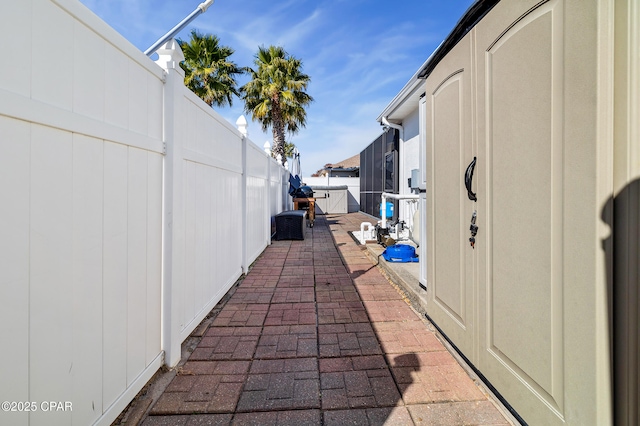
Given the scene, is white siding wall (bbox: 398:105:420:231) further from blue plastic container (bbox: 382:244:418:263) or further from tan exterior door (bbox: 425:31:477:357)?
tan exterior door (bbox: 425:31:477:357)

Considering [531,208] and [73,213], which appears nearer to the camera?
[73,213]

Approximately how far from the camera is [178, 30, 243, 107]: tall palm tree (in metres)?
11.5

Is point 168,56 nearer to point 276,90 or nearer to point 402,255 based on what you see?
point 402,255

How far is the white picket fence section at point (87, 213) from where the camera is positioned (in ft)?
3.38

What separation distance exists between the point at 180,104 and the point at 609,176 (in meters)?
2.43

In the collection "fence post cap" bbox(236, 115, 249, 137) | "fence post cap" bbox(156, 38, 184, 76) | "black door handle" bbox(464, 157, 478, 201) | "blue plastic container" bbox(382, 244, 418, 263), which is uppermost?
"fence post cap" bbox(236, 115, 249, 137)

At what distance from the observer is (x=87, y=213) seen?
135 cm

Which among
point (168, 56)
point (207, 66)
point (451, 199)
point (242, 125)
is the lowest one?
point (451, 199)

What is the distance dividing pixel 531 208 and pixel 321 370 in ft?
5.41

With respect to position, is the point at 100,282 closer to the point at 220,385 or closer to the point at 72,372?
the point at 72,372

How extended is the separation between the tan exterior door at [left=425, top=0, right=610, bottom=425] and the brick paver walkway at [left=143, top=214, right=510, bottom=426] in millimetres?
309

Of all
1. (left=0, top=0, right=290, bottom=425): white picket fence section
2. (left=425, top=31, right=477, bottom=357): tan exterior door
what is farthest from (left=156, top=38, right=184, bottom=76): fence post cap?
(left=425, top=31, right=477, bottom=357): tan exterior door

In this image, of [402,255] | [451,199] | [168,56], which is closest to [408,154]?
[402,255]

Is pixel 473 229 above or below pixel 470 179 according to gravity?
below
